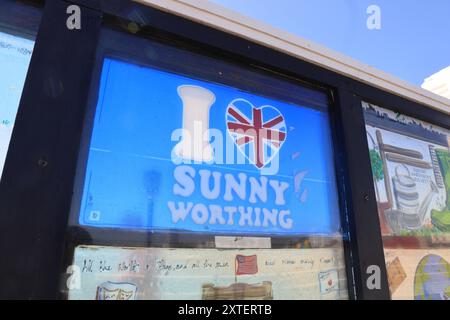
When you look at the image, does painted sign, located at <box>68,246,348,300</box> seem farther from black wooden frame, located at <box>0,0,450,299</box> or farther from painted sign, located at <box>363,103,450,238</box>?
painted sign, located at <box>363,103,450,238</box>

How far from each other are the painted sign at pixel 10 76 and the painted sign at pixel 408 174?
1.37 m

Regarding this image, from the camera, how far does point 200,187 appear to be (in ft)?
3.54

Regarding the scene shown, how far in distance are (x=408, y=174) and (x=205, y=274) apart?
120 cm

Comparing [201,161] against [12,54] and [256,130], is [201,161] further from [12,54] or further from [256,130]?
[12,54]

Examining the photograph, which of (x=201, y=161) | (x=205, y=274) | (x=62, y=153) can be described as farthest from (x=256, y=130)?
(x=62, y=153)

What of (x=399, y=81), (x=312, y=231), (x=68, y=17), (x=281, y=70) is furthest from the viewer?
(x=399, y=81)

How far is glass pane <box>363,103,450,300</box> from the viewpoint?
143 cm

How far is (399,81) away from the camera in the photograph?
1708 millimetres

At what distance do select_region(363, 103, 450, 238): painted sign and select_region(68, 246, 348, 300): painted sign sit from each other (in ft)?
1.38

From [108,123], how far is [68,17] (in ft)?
1.06

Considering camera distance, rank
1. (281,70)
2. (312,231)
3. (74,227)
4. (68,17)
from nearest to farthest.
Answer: (74,227) → (68,17) → (312,231) → (281,70)

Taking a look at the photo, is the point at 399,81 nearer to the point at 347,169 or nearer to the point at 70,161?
the point at 347,169
